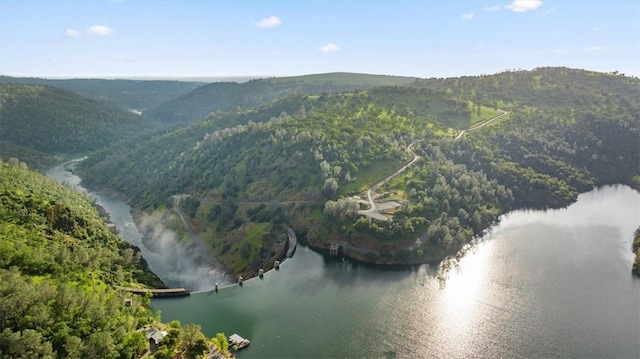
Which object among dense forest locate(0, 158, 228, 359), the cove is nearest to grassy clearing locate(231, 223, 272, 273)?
the cove

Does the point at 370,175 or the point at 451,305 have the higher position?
the point at 370,175

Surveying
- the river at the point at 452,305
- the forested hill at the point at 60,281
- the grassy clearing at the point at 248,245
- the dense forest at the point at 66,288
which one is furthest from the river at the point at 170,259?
the forested hill at the point at 60,281

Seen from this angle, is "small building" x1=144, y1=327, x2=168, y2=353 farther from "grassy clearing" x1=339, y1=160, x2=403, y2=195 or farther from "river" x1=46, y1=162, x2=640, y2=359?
"grassy clearing" x1=339, y1=160, x2=403, y2=195

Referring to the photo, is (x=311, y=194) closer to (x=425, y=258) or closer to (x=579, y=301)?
(x=425, y=258)

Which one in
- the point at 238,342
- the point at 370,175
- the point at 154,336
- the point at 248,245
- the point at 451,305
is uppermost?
the point at 370,175

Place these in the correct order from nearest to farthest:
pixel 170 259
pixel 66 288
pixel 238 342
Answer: pixel 66 288
pixel 238 342
pixel 170 259

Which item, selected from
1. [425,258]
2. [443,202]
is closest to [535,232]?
[443,202]

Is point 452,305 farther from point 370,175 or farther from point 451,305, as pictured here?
point 370,175

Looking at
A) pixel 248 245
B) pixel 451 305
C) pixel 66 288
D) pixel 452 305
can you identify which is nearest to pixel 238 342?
pixel 66 288
